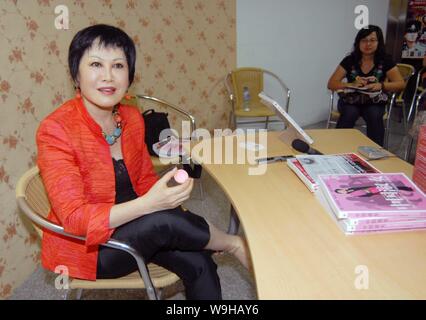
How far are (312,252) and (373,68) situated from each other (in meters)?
2.44

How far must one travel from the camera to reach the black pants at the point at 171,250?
1.11 metres

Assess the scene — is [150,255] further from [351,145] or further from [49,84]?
[49,84]

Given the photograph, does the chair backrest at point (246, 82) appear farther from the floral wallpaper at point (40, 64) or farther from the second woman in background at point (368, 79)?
the second woman in background at point (368, 79)

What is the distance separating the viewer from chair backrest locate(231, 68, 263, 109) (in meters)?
3.34

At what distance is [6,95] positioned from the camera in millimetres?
1599

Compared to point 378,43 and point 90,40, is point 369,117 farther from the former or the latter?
point 90,40

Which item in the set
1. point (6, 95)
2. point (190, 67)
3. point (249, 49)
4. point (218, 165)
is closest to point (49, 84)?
point (6, 95)

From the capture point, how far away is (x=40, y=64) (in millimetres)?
1792

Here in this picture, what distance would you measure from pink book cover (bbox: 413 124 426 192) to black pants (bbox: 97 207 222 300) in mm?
681
